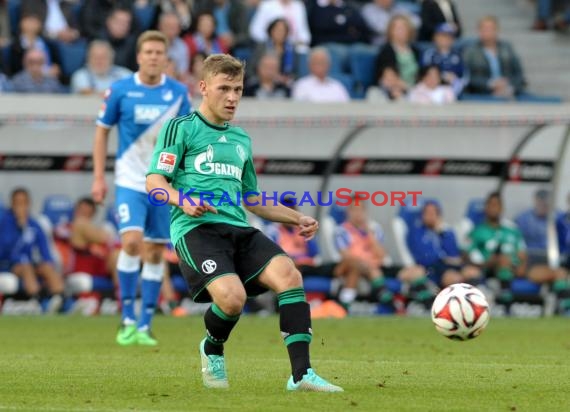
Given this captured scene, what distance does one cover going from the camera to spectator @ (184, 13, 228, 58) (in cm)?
1927

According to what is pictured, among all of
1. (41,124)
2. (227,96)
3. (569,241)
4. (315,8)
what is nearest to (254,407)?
(227,96)

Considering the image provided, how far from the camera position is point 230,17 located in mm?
20484

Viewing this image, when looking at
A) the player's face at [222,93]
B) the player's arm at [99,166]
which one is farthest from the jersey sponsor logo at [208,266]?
the player's arm at [99,166]

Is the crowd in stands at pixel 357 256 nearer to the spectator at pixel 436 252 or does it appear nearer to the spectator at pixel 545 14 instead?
the spectator at pixel 436 252

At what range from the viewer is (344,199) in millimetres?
18156

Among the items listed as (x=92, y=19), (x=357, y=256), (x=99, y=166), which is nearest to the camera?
(x=99, y=166)

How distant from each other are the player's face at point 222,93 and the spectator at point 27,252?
971 cm

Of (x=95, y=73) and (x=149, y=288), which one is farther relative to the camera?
(x=95, y=73)

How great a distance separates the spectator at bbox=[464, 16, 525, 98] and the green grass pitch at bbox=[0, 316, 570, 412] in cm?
611

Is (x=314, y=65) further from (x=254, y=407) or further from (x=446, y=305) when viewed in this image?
(x=254, y=407)

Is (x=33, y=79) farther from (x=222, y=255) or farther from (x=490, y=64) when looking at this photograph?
(x=222, y=255)

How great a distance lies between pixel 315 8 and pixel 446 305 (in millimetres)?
12475

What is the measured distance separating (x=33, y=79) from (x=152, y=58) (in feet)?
20.8

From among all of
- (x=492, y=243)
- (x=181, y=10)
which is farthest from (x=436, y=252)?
(x=181, y=10)
